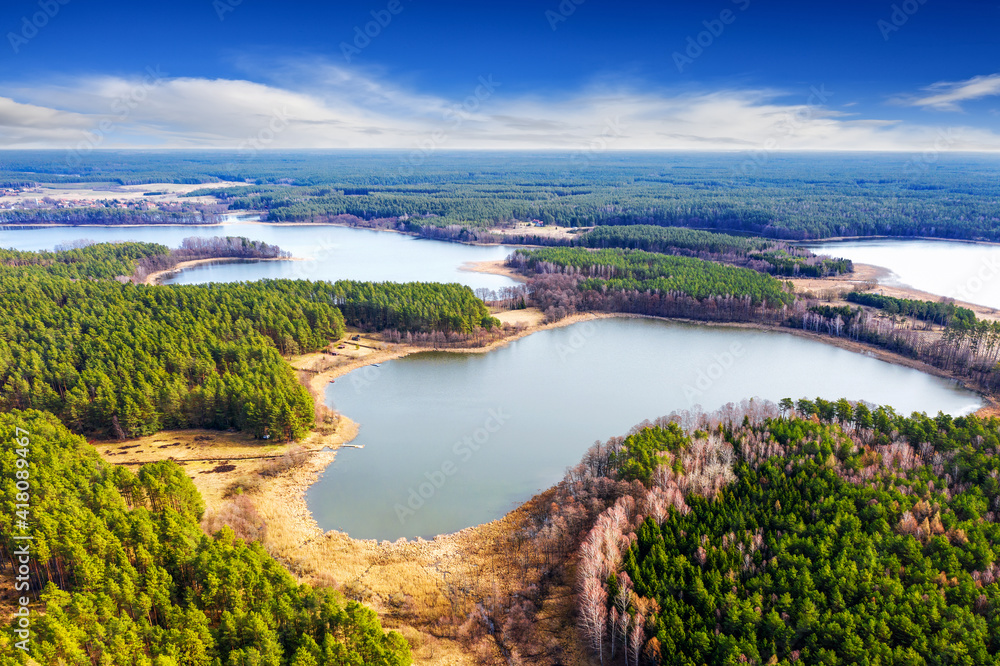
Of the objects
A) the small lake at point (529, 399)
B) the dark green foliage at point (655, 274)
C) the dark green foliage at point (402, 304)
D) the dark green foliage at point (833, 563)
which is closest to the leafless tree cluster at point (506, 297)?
the dark green foliage at point (402, 304)

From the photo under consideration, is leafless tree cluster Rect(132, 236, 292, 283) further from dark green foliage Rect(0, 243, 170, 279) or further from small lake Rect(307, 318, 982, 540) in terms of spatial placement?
small lake Rect(307, 318, 982, 540)

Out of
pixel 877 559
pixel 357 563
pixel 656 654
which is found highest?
pixel 877 559

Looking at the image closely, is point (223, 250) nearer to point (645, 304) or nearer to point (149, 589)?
point (645, 304)

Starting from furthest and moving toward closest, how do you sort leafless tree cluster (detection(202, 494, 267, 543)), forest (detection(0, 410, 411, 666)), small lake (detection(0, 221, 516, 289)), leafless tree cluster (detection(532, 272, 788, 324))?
1. small lake (detection(0, 221, 516, 289))
2. leafless tree cluster (detection(532, 272, 788, 324))
3. leafless tree cluster (detection(202, 494, 267, 543))
4. forest (detection(0, 410, 411, 666))

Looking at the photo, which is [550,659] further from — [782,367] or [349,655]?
[782,367]

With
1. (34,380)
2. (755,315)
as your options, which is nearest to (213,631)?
(34,380)

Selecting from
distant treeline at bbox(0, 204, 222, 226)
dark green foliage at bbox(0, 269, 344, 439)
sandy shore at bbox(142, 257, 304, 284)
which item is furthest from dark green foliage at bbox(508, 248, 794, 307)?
distant treeline at bbox(0, 204, 222, 226)
